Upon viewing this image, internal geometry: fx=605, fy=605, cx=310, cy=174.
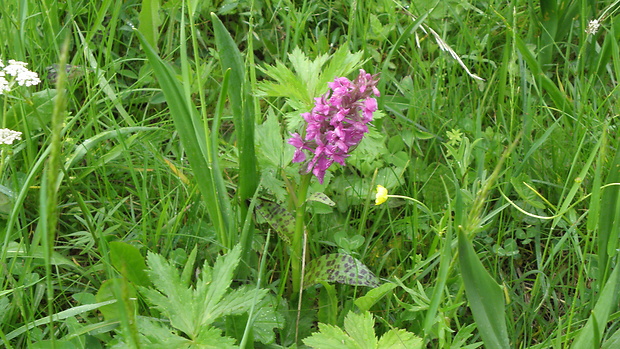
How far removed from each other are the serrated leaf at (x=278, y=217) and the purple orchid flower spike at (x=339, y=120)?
0.18m

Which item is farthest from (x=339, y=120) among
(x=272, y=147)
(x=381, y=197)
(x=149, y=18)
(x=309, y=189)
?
(x=149, y=18)

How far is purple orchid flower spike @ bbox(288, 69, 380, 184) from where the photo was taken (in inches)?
59.6

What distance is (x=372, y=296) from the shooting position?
1536 mm

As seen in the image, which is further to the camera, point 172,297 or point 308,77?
point 308,77

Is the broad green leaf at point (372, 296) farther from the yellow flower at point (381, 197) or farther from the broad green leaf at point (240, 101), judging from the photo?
the broad green leaf at point (240, 101)

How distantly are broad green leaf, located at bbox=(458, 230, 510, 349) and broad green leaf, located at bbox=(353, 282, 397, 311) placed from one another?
320 mm

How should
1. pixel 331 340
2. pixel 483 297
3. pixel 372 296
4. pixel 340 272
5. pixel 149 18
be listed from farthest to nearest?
pixel 149 18
pixel 340 272
pixel 372 296
pixel 331 340
pixel 483 297

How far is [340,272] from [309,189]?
39 cm

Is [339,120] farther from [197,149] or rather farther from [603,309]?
[603,309]

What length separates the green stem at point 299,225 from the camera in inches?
65.4

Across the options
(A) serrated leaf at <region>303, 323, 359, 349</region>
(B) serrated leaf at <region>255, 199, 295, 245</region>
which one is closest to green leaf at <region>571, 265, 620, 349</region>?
(A) serrated leaf at <region>303, 323, 359, 349</region>

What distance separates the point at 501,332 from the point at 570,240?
822 millimetres

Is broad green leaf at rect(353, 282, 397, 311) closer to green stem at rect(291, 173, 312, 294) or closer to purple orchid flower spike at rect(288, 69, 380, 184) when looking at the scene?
green stem at rect(291, 173, 312, 294)

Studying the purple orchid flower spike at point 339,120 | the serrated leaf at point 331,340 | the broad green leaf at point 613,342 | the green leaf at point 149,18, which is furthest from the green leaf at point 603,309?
the green leaf at point 149,18
